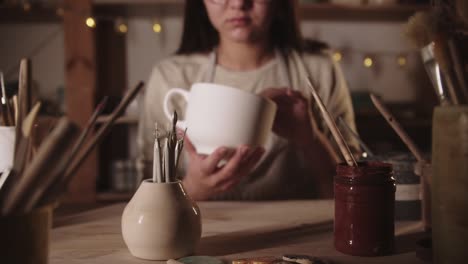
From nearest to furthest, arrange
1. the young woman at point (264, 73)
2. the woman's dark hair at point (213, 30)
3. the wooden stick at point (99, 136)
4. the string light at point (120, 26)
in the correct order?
the wooden stick at point (99, 136)
the young woman at point (264, 73)
the woman's dark hair at point (213, 30)
the string light at point (120, 26)

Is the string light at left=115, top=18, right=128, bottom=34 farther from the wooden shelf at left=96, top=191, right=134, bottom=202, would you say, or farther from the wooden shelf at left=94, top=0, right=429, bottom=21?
the wooden shelf at left=96, top=191, right=134, bottom=202

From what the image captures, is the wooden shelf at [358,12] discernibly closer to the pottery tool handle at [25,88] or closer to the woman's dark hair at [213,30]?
the woman's dark hair at [213,30]

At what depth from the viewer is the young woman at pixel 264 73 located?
1280 millimetres

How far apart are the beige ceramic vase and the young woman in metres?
0.64

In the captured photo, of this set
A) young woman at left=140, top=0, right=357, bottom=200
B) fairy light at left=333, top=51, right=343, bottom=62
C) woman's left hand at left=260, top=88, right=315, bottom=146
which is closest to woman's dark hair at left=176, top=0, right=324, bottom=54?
young woman at left=140, top=0, right=357, bottom=200

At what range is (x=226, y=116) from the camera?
824 mm

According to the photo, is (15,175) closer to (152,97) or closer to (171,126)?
(171,126)

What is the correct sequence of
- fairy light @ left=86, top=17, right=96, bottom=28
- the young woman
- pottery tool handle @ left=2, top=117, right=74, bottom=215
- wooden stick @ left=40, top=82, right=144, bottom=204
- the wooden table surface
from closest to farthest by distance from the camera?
pottery tool handle @ left=2, top=117, right=74, bottom=215 → wooden stick @ left=40, top=82, right=144, bottom=204 → the wooden table surface → the young woman → fairy light @ left=86, top=17, right=96, bottom=28

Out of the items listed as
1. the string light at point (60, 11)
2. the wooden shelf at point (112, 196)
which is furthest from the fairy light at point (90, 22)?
the wooden shelf at point (112, 196)

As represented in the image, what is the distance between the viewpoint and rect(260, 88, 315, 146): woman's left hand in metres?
1.08

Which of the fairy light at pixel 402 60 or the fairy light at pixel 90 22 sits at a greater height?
the fairy light at pixel 90 22

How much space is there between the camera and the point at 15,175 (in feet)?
1.42

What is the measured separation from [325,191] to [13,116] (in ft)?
2.84

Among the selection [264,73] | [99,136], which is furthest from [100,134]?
[264,73]
